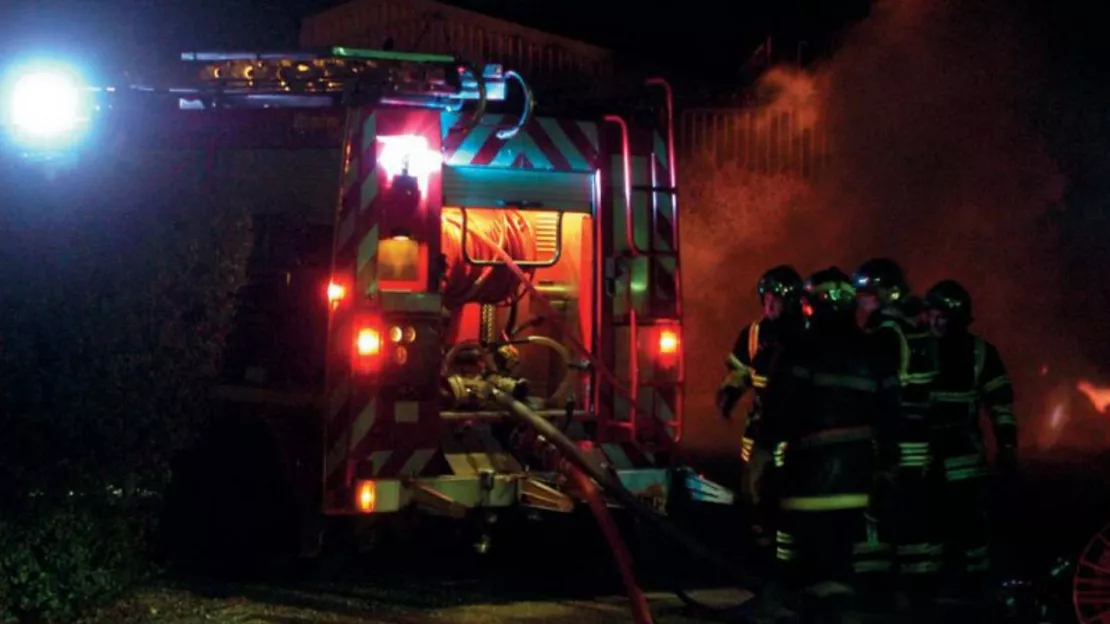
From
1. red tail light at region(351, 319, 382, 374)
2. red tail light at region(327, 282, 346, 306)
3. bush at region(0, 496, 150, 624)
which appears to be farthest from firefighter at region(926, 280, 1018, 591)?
bush at region(0, 496, 150, 624)

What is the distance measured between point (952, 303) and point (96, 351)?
4246 mm

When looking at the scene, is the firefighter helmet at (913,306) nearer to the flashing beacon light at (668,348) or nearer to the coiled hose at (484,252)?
the flashing beacon light at (668,348)

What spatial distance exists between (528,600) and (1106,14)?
910 cm

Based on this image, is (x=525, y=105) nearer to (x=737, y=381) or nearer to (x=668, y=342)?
(x=668, y=342)

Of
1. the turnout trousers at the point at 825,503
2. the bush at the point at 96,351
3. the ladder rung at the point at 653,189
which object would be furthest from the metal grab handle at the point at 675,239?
the bush at the point at 96,351

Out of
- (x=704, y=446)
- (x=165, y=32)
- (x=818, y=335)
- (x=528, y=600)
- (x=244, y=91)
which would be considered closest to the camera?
(x=818, y=335)

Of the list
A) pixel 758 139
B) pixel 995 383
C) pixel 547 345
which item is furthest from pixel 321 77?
pixel 758 139

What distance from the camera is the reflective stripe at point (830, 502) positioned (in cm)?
617

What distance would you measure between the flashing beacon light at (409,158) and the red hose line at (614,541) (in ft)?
5.55

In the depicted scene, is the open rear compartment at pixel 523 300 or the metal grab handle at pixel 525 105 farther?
the open rear compartment at pixel 523 300

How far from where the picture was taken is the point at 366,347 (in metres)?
7.44

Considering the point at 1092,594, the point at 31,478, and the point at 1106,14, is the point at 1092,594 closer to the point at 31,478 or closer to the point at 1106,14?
the point at 31,478

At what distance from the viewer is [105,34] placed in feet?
30.2

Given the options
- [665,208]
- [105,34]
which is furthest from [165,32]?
[665,208]
